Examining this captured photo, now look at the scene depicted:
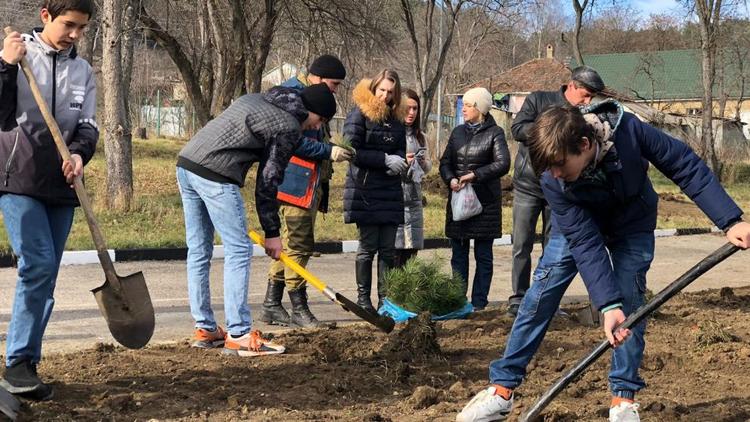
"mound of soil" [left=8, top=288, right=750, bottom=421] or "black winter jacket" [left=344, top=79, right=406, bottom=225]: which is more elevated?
"black winter jacket" [left=344, top=79, right=406, bottom=225]

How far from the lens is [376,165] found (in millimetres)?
7152

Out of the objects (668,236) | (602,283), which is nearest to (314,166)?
(602,283)

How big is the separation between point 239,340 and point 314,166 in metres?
1.76

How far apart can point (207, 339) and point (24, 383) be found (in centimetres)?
155

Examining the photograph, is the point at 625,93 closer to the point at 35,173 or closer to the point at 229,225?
the point at 229,225

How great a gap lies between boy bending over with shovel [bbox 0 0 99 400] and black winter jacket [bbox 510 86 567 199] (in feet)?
10.8

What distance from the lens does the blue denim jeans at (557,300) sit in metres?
4.34

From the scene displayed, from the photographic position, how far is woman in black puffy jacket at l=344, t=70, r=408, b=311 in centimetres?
715

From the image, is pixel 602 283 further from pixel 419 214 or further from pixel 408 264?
pixel 419 214

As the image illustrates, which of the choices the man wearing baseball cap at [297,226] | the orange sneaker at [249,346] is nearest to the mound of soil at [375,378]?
the orange sneaker at [249,346]

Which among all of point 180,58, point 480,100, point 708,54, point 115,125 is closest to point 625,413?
point 480,100

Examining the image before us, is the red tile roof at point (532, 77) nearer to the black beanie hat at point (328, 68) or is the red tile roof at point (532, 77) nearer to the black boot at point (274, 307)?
the black boot at point (274, 307)

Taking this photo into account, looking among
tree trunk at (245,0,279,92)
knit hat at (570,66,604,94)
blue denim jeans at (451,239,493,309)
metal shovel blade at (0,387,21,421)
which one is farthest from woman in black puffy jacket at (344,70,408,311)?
tree trunk at (245,0,279,92)

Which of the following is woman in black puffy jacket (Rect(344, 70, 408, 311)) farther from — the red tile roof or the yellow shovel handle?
the red tile roof
